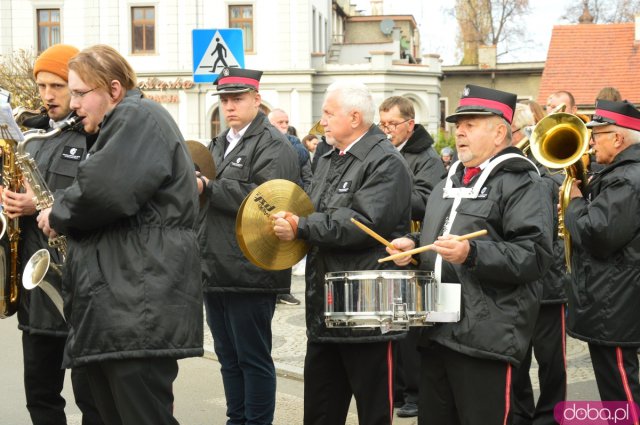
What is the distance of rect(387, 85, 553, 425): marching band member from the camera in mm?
4793

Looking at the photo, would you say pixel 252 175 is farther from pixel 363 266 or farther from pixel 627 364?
pixel 627 364

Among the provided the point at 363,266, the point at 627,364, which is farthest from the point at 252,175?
the point at 627,364

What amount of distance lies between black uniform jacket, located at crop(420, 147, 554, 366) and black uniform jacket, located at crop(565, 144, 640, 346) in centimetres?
113

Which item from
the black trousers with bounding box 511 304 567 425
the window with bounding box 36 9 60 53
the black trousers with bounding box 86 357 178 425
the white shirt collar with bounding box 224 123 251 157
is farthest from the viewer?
the window with bounding box 36 9 60 53

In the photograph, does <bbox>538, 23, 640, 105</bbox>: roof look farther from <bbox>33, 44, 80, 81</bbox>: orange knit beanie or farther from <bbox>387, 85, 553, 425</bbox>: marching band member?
<bbox>387, 85, 553, 425</bbox>: marching band member

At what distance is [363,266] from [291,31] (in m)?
40.9

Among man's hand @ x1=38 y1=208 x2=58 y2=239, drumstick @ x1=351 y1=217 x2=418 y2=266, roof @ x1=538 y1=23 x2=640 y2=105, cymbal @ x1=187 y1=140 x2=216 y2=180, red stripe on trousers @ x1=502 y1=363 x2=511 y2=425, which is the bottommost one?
red stripe on trousers @ x1=502 y1=363 x2=511 y2=425

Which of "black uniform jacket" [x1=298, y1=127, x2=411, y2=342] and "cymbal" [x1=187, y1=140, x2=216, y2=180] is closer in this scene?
"black uniform jacket" [x1=298, y1=127, x2=411, y2=342]

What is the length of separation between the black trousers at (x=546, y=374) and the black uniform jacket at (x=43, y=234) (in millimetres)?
3145

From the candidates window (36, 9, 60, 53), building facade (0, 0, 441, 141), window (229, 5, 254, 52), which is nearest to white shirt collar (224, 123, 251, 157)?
building facade (0, 0, 441, 141)

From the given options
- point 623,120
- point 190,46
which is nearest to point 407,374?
point 623,120

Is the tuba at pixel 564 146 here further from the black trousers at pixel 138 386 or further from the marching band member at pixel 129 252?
the black trousers at pixel 138 386

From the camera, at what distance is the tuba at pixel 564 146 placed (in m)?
6.31

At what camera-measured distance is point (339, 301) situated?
5.04 meters
